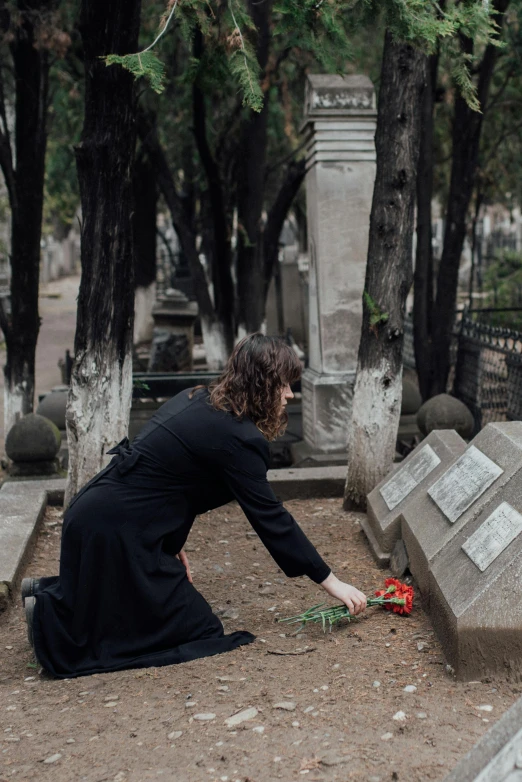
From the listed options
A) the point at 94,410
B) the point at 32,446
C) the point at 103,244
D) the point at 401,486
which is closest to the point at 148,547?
the point at 401,486

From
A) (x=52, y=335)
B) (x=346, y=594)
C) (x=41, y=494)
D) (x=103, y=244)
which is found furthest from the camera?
(x=52, y=335)

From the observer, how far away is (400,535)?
465cm

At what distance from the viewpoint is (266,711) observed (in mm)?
3164

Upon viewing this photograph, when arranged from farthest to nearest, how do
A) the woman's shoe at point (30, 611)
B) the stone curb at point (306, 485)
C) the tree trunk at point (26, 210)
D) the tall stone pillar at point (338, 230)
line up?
the tree trunk at point (26, 210) < the tall stone pillar at point (338, 230) < the stone curb at point (306, 485) < the woman's shoe at point (30, 611)

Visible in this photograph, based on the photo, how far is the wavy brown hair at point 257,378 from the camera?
3523 mm

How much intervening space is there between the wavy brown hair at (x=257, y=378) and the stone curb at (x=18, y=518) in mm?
1684

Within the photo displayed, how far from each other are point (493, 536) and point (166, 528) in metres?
1.29

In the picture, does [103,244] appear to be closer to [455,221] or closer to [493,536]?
[493,536]

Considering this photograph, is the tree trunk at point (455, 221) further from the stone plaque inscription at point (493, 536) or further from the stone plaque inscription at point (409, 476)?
the stone plaque inscription at point (493, 536)

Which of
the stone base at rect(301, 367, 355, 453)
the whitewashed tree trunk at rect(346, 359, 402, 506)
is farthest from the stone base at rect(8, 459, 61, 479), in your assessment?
the whitewashed tree trunk at rect(346, 359, 402, 506)

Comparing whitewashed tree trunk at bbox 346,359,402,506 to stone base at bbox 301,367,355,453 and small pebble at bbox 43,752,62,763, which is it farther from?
small pebble at bbox 43,752,62,763

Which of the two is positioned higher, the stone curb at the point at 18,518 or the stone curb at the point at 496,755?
the stone curb at the point at 496,755

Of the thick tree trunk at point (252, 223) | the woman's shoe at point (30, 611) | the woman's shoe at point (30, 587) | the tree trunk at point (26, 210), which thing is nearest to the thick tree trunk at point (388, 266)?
the woman's shoe at point (30, 587)

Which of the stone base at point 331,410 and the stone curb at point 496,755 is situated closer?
the stone curb at point 496,755
